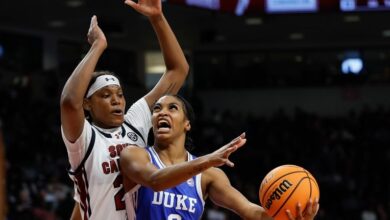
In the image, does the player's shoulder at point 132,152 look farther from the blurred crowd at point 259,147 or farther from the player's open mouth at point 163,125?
the blurred crowd at point 259,147

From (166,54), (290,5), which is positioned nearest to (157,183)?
(166,54)

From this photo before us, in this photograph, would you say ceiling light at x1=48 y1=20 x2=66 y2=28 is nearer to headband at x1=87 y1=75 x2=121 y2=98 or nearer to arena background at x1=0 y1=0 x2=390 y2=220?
arena background at x1=0 y1=0 x2=390 y2=220

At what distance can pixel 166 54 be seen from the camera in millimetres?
4660

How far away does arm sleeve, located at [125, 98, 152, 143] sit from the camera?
4.45 metres

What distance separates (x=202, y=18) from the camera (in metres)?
16.0

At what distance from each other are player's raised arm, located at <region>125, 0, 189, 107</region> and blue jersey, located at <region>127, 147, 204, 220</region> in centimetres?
66

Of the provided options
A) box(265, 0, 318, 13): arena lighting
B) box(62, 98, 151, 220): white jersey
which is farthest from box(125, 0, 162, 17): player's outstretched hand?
box(265, 0, 318, 13): arena lighting

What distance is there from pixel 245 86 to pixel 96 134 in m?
16.1

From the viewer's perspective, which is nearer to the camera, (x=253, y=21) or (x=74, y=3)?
(x=74, y=3)

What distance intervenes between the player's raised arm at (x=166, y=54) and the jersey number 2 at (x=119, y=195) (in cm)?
69

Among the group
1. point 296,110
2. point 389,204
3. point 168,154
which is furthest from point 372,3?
point 168,154

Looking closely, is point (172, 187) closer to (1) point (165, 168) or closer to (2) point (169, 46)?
(1) point (165, 168)

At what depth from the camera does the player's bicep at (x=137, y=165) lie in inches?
145

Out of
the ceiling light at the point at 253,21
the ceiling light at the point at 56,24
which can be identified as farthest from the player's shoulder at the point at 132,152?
the ceiling light at the point at 56,24
